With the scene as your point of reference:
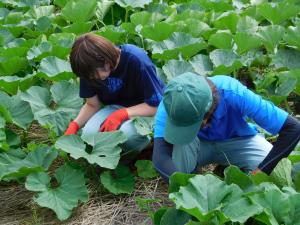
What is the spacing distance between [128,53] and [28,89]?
70 centimetres

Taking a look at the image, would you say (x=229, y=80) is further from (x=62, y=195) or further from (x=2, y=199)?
(x=2, y=199)

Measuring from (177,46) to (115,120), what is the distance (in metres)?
0.88

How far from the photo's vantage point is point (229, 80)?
232cm

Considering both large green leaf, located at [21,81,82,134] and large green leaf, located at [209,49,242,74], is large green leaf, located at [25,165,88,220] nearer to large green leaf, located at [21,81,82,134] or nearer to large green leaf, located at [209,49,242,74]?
large green leaf, located at [21,81,82,134]

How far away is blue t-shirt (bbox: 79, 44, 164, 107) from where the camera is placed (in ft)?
9.02

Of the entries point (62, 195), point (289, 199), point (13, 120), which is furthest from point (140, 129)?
point (289, 199)

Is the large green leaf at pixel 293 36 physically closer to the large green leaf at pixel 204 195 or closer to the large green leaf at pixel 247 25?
the large green leaf at pixel 247 25

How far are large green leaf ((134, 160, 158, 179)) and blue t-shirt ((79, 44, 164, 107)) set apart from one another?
11.6 inches

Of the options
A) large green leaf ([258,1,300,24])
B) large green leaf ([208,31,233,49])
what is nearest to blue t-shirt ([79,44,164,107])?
large green leaf ([208,31,233,49])

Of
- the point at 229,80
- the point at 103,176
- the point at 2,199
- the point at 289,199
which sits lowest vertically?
the point at 2,199

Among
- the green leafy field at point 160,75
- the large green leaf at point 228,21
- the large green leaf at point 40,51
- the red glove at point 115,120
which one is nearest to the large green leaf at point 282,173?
the green leafy field at point 160,75

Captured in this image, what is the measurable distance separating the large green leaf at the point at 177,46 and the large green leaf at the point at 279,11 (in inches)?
22.7

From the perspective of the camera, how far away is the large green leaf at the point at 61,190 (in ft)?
8.43

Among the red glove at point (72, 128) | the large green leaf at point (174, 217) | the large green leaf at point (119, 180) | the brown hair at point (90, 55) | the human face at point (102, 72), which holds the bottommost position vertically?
the large green leaf at point (119, 180)
